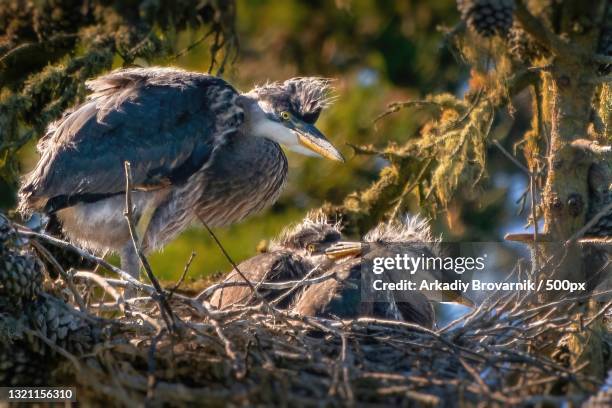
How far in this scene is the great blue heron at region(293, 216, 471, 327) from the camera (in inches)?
154

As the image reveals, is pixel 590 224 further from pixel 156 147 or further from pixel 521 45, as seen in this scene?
pixel 156 147

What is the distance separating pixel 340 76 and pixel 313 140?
1149 mm

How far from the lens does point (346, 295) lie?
3.92 meters

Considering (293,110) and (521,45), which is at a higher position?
(293,110)

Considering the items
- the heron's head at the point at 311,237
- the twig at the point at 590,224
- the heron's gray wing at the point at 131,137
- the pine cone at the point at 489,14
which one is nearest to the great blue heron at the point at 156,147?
the heron's gray wing at the point at 131,137

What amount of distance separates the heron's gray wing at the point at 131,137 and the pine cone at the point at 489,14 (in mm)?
1474

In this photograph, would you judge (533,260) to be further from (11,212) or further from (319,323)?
(11,212)

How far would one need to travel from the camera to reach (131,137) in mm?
4426

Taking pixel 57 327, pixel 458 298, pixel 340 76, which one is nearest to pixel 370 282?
Answer: pixel 458 298

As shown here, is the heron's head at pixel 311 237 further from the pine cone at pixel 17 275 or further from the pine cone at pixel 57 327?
the pine cone at pixel 17 275

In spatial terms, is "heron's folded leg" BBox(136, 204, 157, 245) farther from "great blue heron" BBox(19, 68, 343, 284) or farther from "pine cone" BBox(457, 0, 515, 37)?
"pine cone" BBox(457, 0, 515, 37)

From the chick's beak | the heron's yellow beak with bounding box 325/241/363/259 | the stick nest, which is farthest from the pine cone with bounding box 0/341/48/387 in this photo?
the chick's beak

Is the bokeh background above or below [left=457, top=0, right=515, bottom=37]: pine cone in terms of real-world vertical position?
above

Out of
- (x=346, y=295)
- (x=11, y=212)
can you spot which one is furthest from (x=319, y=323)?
(x=11, y=212)
